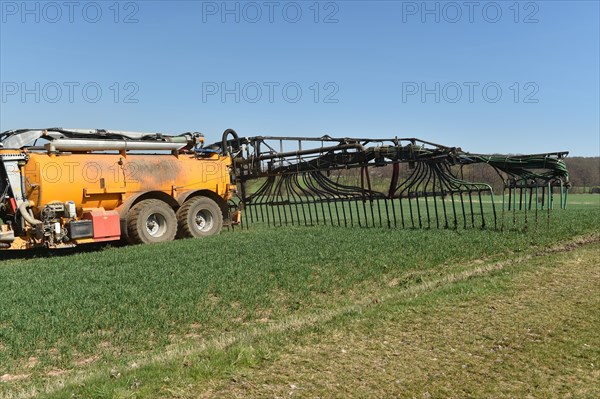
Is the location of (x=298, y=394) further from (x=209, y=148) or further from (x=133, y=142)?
(x=209, y=148)

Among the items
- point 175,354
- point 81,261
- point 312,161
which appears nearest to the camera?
point 175,354

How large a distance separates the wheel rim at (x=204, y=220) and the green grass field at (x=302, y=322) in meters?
3.92

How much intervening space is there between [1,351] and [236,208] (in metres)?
12.0

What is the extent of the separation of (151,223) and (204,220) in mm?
1954

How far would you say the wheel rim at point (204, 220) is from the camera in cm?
1469

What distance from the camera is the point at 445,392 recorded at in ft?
12.9

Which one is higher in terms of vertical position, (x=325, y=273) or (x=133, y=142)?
(x=133, y=142)

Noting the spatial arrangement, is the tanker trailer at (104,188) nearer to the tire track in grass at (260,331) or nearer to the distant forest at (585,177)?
the tire track in grass at (260,331)

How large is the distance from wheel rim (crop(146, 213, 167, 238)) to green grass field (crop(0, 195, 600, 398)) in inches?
94.6

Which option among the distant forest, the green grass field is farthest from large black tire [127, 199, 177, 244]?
the distant forest

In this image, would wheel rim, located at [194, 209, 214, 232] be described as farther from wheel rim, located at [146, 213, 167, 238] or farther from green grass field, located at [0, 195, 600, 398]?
green grass field, located at [0, 195, 600, 398]

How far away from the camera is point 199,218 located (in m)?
14.7

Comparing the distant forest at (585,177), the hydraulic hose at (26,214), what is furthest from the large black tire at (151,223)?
the distant forest at (585,177)

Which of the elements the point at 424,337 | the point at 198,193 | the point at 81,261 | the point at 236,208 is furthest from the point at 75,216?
the point at 424,337
